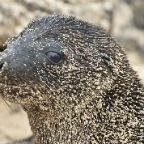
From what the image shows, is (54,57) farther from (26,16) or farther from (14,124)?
(26,16)

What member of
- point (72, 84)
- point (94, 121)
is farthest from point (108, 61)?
point (94, 121)

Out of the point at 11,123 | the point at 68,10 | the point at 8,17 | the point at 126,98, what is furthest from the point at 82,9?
the point at 126,98

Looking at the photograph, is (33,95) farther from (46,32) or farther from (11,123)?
(11,123)

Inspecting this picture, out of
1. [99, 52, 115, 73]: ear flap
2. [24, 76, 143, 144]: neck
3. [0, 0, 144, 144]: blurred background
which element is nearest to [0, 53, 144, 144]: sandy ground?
[0, 0, 144, 144]: blurred background

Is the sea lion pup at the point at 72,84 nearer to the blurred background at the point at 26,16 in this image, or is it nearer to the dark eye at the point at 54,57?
the dark eye at the point at 54,57

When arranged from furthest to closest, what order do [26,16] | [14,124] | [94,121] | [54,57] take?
[26,16] < [14,124] < [94,121] < [54,57]

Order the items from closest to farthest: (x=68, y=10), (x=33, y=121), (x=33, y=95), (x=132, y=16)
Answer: (x=33, y=95), (x=33, y=121), (x=68, y=10), (x=132, y=16)

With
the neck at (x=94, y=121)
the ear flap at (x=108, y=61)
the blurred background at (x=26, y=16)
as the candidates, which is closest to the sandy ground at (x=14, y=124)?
the blurred background at (x=26, y=16)
